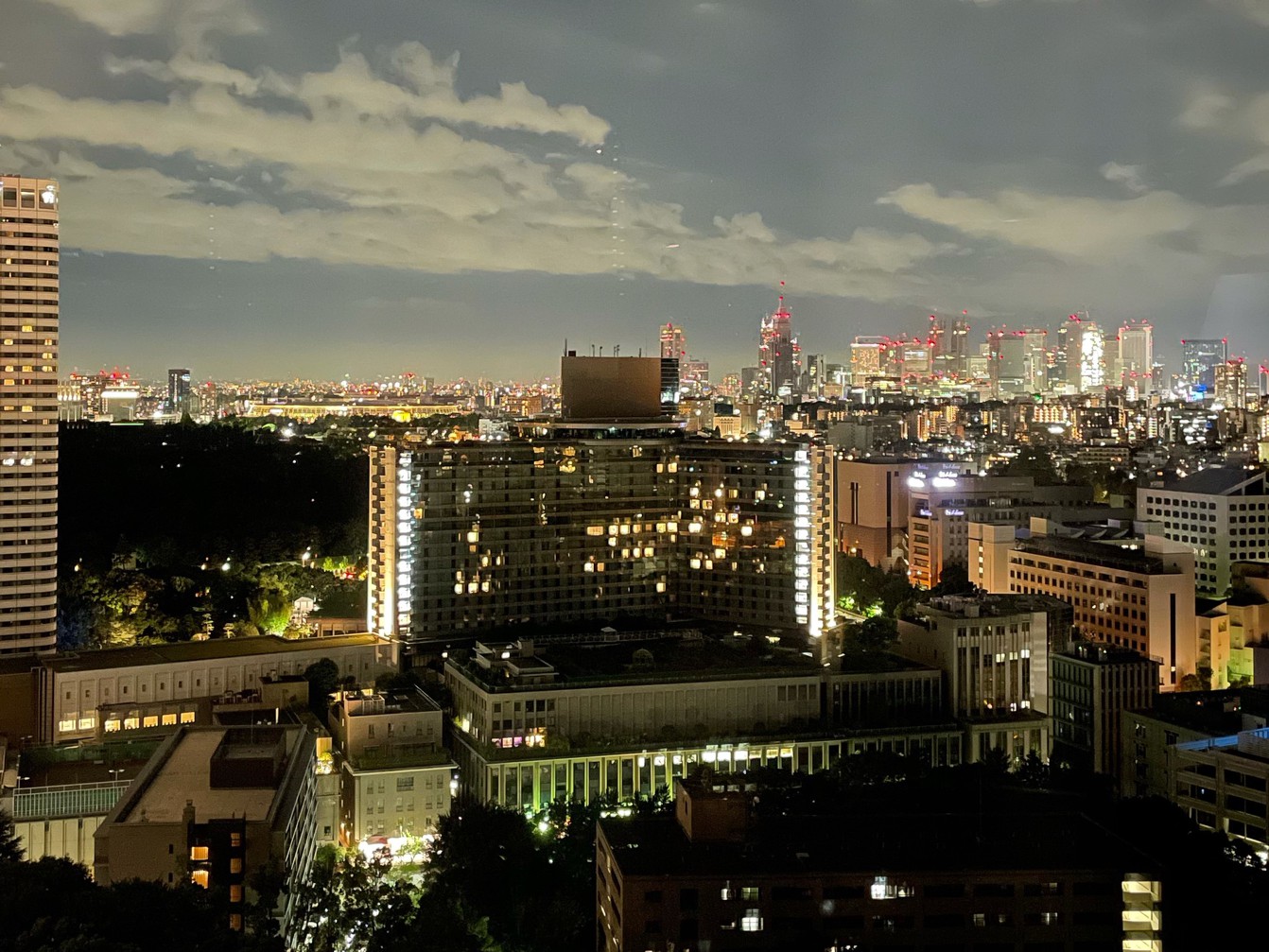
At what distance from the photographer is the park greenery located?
1844 cm

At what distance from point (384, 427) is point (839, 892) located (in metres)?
29.9

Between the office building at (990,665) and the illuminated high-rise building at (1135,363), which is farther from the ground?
the illuminated high-rise building at (1135,363)

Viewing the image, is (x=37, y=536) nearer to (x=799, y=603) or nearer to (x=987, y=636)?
(x=799, y=603)

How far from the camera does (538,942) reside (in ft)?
29.0

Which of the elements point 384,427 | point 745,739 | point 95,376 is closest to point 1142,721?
point 745,739

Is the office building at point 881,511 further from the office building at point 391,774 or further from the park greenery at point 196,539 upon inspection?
the office building at point 391,774

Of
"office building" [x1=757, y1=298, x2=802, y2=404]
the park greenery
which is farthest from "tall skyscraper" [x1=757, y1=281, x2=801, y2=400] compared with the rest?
the park greenery

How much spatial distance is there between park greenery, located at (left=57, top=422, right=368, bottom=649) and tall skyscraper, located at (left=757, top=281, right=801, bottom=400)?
13245 mm

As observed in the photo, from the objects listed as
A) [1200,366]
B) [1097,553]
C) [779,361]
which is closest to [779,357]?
[779,361]

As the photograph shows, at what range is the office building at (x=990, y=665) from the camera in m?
13.5

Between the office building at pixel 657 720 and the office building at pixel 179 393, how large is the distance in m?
15.5

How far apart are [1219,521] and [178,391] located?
2364cm

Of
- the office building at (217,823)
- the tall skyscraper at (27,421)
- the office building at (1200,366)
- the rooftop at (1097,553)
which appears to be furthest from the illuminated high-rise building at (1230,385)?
the office building at (217,823)

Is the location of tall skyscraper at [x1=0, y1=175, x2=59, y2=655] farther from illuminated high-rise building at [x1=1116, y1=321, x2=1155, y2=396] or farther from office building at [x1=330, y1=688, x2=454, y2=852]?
illuminated high-rise building at [x1=1116, y1=321, x2=1155, y2=396]
